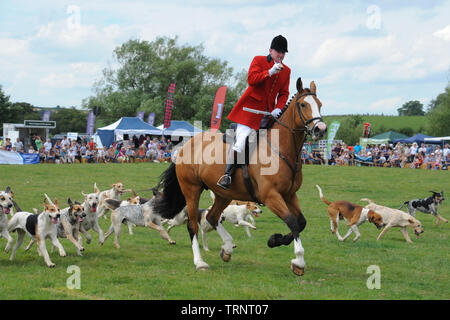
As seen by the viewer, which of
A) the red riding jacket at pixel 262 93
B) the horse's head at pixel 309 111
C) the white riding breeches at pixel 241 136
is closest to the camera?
the horse's head at pixel 309 111

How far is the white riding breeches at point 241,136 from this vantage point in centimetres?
773

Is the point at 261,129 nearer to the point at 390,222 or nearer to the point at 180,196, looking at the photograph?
the point at 180,196

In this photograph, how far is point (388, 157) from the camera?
118 ft

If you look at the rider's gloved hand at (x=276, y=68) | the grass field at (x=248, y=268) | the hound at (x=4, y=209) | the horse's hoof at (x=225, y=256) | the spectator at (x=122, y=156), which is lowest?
the grass field at (x=248, y=268)

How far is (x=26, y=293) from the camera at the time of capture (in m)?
6.24

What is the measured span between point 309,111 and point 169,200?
3.47 metres

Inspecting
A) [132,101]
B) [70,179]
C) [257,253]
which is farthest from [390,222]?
[132,101]

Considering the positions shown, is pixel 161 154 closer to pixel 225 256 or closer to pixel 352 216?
pixel 352 216

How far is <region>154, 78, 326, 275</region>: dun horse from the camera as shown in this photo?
283 inches

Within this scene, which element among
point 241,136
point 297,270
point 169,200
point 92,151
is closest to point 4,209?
point 169,200

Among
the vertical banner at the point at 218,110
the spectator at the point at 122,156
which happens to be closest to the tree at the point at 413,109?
the vertical banner at the point at 218,110

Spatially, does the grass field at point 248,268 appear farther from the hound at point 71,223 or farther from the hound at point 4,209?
the hound at point 4,209

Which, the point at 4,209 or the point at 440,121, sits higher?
the point at 440,121

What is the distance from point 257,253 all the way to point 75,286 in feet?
11.8
